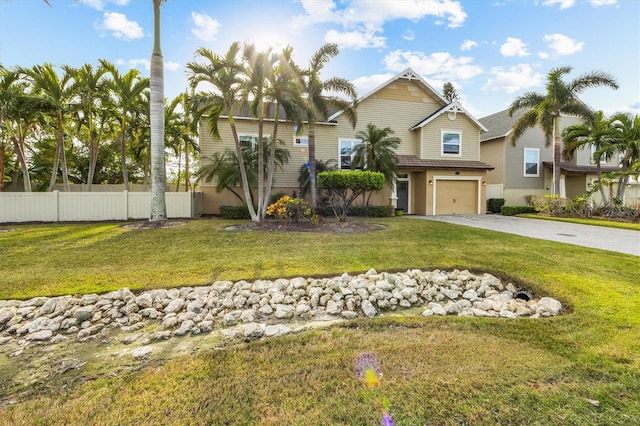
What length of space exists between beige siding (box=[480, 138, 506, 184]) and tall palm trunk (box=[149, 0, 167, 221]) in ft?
63.1

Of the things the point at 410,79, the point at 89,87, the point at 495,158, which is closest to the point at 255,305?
the point at 89,87

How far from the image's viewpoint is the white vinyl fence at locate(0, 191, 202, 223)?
11.5 metres

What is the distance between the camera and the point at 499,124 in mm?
21078

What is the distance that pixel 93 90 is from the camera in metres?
13.3

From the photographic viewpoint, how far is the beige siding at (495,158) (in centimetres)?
1955

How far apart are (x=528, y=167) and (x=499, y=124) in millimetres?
3600

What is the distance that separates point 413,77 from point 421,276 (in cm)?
1571

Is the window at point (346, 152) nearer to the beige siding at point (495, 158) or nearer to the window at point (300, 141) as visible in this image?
the window at point (300, 141)

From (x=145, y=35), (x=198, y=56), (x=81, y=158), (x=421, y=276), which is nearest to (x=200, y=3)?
(x=198, y=56)

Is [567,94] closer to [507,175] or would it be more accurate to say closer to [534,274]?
[507,175]

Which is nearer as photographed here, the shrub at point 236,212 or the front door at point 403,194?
the shrub at point 236,212

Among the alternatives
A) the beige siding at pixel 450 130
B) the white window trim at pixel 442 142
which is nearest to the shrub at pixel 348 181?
the beige siding at pixel 450 130

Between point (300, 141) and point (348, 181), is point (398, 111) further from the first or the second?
point (348, 181)

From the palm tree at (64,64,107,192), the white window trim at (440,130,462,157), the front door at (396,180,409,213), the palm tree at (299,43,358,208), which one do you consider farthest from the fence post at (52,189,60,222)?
the white window trim at (440,130,462,157)
